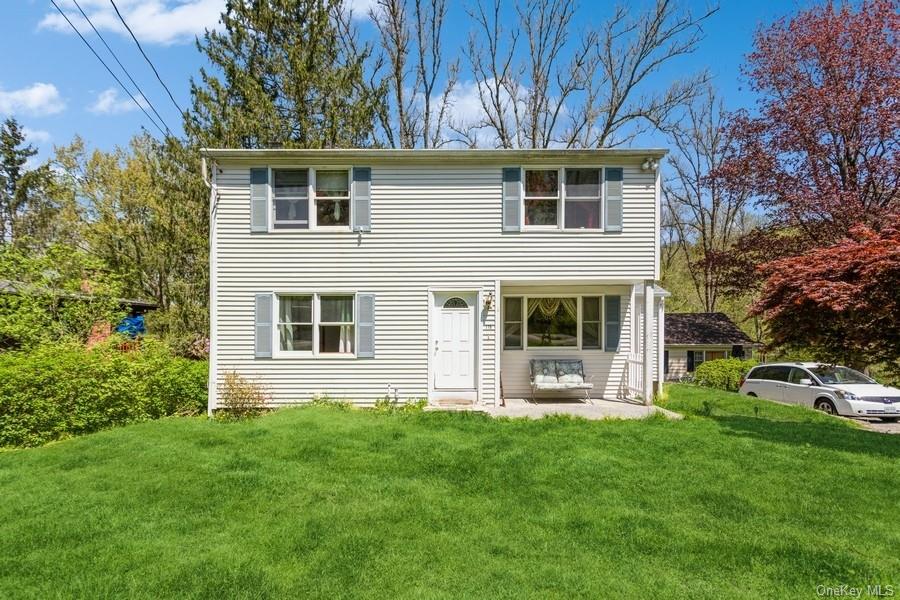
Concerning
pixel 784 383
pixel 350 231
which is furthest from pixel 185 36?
pixel 784 383

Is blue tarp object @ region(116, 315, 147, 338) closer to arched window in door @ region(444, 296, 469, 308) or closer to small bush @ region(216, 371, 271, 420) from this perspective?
small bush @ region(216, 371, 271, 420)

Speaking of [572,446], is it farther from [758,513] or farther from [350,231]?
[350,231]

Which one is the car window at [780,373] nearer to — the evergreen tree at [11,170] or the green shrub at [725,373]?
the green shrub at [725,373]

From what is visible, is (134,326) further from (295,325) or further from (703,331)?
(703,331)

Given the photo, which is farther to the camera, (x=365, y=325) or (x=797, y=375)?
(x=797, y=375)

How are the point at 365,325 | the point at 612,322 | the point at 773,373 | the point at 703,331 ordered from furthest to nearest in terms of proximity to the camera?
the point at 703,331, the point at 773,373, the point at 612,322, the point at 365,325

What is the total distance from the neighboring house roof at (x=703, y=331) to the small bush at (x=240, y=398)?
68.3ft

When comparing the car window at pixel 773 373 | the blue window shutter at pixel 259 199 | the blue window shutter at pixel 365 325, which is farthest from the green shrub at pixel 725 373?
the blue window shutter at pixel 259 199

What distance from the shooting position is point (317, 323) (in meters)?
9.72

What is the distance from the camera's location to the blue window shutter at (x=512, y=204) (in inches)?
380

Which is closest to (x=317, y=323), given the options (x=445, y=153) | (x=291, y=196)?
(x=291, y=196)

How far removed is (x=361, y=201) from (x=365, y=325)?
2.60m

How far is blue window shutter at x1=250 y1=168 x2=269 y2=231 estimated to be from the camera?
31.7ft

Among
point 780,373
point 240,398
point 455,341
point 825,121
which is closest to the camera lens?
point 240,398
